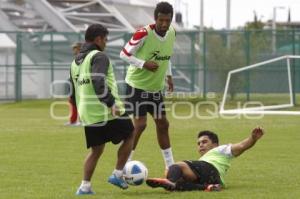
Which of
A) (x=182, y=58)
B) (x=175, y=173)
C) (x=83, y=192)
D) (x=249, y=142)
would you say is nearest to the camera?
(x=83, y=192)

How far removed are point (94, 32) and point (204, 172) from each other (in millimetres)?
1843

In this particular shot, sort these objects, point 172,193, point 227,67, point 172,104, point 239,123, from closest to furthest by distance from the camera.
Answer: point 172,193, point 239,123, point 172,104, point 227,67

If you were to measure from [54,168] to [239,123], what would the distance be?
35.4 feet

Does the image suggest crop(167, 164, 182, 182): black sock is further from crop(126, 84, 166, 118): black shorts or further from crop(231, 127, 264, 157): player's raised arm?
crop(126, 84, 166, 118): black shorts

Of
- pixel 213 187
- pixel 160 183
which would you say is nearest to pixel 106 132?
pixel 160 183

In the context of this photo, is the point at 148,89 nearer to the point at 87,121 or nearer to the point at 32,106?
the point at 87,121

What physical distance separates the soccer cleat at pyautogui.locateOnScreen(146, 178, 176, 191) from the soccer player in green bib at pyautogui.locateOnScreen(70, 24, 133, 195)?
1.47 ft

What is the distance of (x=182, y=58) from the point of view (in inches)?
1355

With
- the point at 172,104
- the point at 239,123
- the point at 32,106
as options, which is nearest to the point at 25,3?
the point at 32,106

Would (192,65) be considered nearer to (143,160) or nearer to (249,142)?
(143,160)

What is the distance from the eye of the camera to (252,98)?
32625 mm

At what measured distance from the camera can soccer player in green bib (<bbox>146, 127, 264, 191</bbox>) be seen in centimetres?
960

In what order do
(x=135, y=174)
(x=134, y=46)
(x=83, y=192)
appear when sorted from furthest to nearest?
1. (x=134, y=46)
2. (x=135, y=174)
3. (x=83, y=192)

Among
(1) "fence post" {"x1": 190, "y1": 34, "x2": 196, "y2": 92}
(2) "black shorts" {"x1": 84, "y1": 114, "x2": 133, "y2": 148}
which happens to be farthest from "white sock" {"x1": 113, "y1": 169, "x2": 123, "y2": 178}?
(1) "fence post" {"x1": 190, "y1": 34, "x2": 196, "y2": 92}
